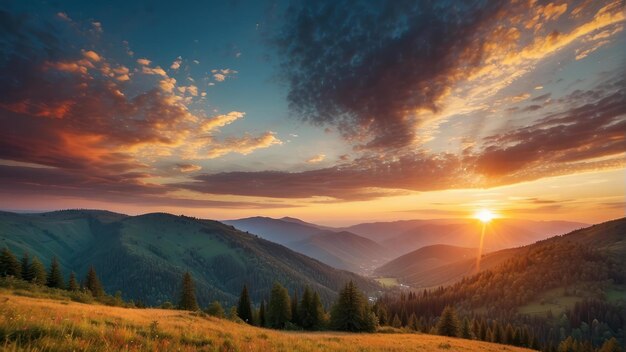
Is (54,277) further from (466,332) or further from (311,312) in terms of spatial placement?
(466,332)

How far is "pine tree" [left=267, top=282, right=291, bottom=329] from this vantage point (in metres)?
69.8

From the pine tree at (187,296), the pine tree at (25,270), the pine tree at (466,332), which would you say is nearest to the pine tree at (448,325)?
the pine tree at (466,332)

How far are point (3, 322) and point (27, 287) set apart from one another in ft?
144

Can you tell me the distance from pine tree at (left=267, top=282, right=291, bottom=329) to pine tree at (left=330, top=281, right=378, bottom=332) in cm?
1436

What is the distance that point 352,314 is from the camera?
5841cm

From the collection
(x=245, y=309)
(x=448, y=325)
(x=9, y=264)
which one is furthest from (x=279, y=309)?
(x=9, y=264)

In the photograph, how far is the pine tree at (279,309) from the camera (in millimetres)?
69762

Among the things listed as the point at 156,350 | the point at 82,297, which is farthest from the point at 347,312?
the point at 156,350

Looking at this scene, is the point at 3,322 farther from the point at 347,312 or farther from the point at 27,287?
the point at 347,312

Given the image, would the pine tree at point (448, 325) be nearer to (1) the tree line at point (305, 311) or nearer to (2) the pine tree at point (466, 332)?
(2) the pine tree at point (466, 332)

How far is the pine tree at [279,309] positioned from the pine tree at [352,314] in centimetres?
1436

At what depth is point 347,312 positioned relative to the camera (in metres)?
59.2

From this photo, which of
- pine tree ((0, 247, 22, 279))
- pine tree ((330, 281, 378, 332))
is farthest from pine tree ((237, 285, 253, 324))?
pine tree ((0, 247, 22, 279))

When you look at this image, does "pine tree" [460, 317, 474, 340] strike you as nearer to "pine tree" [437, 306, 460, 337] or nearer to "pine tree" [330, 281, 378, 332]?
"pine tree" [437, 306, 460, 337]
